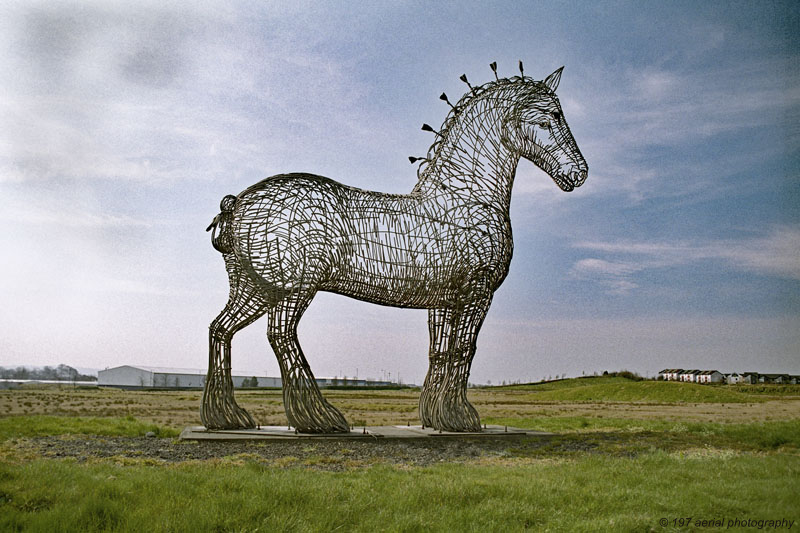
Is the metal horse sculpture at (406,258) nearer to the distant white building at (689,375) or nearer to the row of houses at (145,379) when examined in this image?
→ the row of houses at (145,379)

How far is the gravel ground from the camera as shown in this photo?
795 centimetres

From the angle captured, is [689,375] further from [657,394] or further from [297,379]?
[297,379]

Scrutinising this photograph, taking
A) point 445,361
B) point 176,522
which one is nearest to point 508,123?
point 445,361

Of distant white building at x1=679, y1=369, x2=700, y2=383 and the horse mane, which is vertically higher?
the horse mane

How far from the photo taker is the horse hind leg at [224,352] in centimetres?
1025

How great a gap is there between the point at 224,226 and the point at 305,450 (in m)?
4.23

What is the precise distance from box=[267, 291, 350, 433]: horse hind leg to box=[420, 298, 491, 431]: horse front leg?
207 cm

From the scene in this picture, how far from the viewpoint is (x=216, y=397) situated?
408 inches

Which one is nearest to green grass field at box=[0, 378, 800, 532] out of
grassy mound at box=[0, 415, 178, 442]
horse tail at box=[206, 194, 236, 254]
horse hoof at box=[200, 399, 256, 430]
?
grassy mound at box=[0, 415, 178, 442]

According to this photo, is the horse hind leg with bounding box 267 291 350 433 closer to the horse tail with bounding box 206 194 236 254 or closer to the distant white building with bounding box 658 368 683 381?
the horse tail with bounding box 206 194 236 254

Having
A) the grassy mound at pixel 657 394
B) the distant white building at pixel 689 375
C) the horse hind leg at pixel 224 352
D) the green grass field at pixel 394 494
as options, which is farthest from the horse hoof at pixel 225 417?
the distant white building at pixel 689 375

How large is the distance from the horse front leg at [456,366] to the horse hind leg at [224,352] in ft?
11.9

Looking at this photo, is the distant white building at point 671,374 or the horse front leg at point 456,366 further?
the distant white building at point 671,374

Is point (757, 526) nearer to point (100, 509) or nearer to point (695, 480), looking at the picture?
point (695, 480)
